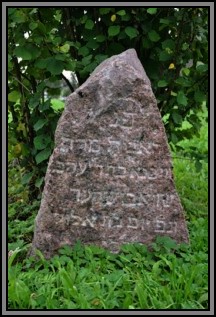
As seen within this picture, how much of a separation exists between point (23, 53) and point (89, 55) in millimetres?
564

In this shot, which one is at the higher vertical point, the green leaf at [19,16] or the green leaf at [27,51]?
the green leaf at [19,16]

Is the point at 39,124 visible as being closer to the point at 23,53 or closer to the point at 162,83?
the point at 23,53

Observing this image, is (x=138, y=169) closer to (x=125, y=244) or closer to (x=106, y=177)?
(x=106, y=177)

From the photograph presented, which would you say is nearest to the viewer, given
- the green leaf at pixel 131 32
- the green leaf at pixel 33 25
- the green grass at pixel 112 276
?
the green grass at pixel 112 276

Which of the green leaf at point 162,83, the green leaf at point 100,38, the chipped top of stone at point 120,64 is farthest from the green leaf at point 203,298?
the green leaf at point 100,38

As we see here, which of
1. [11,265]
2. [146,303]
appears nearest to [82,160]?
[11,265]

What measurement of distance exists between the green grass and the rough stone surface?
0.12 m

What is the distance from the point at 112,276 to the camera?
3230mm

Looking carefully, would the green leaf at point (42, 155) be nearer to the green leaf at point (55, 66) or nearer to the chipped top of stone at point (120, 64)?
the green leaf at point (55, 66)

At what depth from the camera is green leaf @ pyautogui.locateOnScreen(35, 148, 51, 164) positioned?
4262 millimetres

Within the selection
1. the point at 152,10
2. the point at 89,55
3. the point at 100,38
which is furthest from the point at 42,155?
the point at 152,10

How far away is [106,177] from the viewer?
11.8 feet

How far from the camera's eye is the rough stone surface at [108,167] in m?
3.54

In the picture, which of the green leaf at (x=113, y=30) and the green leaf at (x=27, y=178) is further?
the green leaf at (x=27, y=178)
